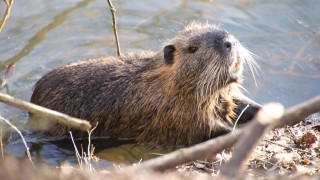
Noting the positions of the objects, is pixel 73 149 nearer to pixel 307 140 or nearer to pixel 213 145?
pixel 307 140

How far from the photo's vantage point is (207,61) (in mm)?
4551

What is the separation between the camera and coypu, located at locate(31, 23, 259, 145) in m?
4.79

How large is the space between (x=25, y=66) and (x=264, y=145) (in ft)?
8.32

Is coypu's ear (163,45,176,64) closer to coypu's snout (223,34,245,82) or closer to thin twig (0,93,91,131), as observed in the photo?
coypu's snout (223,34,245,82)

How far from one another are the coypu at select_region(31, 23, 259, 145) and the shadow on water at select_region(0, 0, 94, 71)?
3.97 feet

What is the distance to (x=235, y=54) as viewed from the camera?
14.7ft

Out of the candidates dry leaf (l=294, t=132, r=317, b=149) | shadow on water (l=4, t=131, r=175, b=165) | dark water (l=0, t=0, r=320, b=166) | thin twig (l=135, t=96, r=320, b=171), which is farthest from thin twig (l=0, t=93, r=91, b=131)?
dark water (l=0, t=0, r=320, b=166)

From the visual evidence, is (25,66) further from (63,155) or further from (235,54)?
(235,54)

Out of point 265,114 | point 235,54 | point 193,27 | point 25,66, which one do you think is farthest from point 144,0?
point 265,114

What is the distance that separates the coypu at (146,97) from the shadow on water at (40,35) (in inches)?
47.7

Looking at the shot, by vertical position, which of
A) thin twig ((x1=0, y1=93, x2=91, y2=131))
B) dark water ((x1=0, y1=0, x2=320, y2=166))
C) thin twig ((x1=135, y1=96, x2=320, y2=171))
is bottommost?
dark water ((x1=0, y1=0, x2=320, y2=166))

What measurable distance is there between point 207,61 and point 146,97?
2.06 feet

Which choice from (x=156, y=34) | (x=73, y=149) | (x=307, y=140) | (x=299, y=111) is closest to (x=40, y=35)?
(x=156, y=34)

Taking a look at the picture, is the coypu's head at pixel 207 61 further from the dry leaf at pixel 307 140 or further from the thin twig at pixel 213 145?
the thin twig at pixel 213 145
